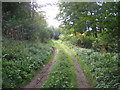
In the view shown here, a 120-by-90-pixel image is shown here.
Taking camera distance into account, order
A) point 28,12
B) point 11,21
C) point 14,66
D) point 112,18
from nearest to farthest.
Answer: point 112,18 → point 14,66 → point 11,21 → point 28,12

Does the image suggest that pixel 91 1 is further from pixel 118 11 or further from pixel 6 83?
pixel 6 83

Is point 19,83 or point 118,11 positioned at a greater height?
point 118,11

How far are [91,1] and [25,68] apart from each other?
4766 mm

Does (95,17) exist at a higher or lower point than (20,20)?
lower

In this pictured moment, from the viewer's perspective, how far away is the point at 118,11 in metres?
3.57

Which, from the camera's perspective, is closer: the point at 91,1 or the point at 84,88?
the point at 91,1

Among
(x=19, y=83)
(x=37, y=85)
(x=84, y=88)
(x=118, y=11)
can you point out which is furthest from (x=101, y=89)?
(x=19, y=83)

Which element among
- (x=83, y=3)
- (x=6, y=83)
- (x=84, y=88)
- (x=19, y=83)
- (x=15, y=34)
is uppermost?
(x=83, y=3)

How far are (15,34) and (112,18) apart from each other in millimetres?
10005

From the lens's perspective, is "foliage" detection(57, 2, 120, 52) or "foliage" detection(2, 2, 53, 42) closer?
"foliage" detection(57, 2, 120, 52)

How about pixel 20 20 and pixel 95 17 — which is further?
pixel 20 20

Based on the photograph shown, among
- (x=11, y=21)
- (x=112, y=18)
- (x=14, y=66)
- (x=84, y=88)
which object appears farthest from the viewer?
(x=11, y=21)

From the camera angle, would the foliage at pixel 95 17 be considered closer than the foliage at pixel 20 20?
Yes

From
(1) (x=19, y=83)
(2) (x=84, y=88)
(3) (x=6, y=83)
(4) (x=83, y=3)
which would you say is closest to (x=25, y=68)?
(1) (x=19, y=83)
